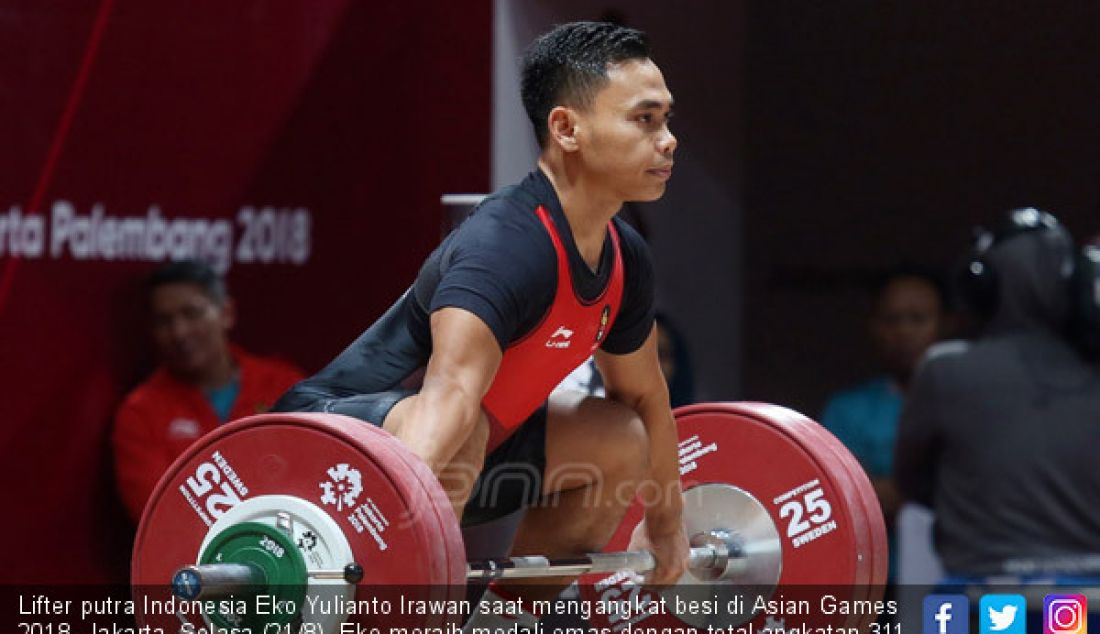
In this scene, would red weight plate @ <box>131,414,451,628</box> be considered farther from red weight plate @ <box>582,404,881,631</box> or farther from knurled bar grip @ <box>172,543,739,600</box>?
red weight plate @ <box>582,404,881,631</box>

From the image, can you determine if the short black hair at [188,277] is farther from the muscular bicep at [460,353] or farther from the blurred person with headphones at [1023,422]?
the muscular bicep at [460,353]

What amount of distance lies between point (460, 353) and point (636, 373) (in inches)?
29.9

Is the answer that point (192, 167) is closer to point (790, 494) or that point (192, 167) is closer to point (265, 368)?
point (265, 368)

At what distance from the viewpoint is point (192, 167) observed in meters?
5.55

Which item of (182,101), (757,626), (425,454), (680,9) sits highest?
(680,9)

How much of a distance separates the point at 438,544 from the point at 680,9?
3653mm

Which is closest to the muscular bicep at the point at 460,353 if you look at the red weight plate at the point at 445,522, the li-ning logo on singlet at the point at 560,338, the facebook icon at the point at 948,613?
the red weight plate at the point at 445,522

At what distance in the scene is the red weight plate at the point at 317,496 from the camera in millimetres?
3205

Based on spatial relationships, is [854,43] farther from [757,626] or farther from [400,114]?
[757,626]

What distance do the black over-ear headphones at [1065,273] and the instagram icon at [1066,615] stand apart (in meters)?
0.61

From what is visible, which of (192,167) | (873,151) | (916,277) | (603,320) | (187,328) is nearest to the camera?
(603,320)

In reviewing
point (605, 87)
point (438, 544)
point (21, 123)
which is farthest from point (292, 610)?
point (21, 123)

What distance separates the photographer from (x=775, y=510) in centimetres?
409

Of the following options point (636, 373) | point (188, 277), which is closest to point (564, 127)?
point (636, 373)
